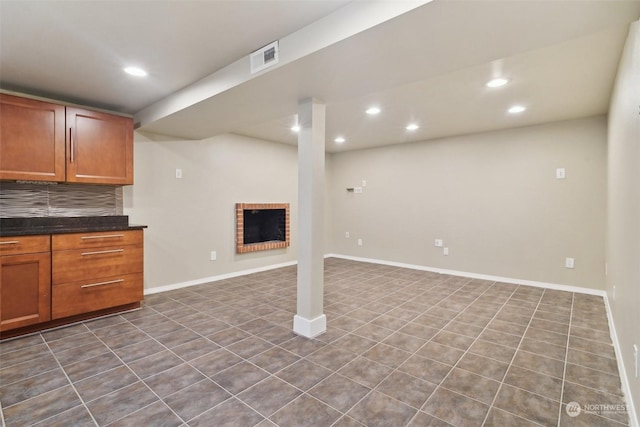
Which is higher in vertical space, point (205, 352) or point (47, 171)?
point (47, 171)

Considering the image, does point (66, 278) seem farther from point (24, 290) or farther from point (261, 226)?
point (261, 226)

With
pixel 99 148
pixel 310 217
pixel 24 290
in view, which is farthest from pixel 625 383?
pixel 99 148

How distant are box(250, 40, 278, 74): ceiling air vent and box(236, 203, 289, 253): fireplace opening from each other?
2963 millimetres

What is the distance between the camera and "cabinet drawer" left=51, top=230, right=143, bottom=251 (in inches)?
110

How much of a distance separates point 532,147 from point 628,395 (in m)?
3.39

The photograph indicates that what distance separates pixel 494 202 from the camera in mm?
4578

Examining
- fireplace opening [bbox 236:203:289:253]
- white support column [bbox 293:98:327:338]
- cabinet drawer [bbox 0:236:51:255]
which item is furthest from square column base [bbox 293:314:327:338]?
fireplace opening [bbox 236:203:289:253]

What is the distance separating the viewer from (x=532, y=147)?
14.0 ft

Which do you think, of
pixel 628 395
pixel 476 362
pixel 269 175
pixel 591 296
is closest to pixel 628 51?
pixel 628 395

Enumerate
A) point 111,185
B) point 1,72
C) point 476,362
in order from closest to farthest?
point 476,362 → point 1,72 → point 111,185

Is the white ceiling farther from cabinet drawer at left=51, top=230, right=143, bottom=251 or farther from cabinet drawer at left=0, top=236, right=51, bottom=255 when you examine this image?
cabinet drawer at left=0, top=236, right=51, bottom=255

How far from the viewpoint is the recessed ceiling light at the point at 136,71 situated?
250 centimetres

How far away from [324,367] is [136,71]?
109 inches

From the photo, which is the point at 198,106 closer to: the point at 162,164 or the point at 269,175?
the point at 162,164
